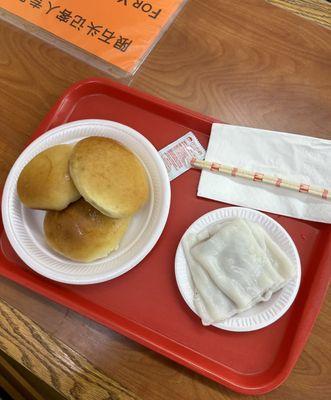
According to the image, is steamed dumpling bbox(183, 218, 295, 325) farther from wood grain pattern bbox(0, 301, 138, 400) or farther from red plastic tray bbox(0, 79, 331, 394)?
wood grain pattern bbox(0, 301, 138, 400)

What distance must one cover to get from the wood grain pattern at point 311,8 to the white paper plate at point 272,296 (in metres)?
0.48

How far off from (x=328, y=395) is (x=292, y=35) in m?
0.71

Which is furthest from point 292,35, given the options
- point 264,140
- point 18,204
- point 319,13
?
point 18,204

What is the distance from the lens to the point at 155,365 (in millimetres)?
704

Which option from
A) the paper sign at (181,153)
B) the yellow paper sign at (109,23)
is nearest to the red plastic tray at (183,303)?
the paper sign at (181,153)

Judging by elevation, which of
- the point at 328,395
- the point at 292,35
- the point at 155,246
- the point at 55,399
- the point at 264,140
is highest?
the point at 292,35

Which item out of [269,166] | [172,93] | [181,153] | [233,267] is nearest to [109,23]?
[172,93]

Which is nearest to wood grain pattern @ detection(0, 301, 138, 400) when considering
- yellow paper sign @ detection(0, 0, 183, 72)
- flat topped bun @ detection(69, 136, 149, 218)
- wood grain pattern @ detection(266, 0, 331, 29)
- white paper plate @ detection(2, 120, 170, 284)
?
white paper plate @ detection(2, 120, 170, 284)

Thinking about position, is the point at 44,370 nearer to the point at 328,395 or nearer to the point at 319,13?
the point at 328,395

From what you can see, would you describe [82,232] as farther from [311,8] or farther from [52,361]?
[311,8]

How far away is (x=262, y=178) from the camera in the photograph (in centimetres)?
78

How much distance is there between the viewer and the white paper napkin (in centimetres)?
76

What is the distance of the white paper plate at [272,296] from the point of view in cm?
68

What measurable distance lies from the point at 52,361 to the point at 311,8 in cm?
90
